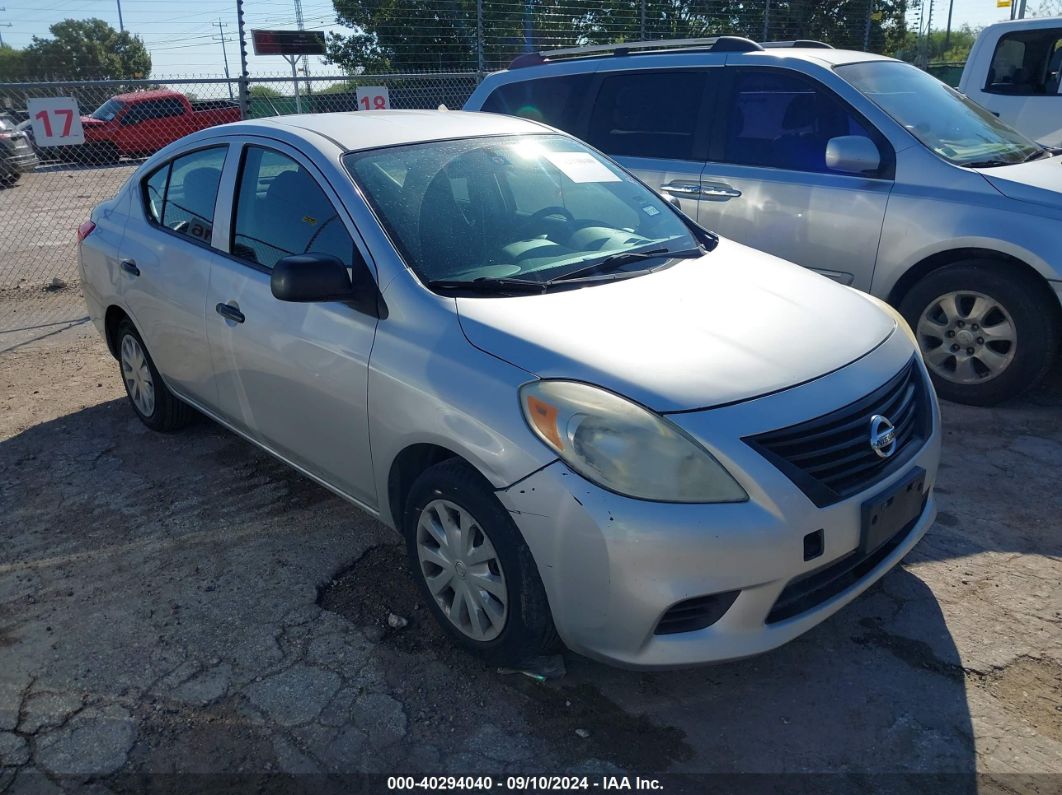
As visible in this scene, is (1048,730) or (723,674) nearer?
(1048,730)

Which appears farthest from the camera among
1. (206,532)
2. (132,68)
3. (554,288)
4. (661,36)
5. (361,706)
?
(132,68)

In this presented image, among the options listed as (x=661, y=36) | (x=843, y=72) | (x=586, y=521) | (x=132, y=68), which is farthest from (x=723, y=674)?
(x=132, y=68)

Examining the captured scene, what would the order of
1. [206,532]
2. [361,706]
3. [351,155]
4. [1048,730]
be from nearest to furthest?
[1048,730] < [361,706] < [351,155] < [206,532]

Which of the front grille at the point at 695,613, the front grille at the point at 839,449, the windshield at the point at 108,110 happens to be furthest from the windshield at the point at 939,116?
the windshield at the point at 108,110

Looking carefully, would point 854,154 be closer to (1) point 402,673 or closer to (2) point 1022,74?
(1) point 402,673

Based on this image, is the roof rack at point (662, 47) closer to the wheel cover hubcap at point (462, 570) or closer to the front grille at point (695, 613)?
the wheel cover hubcap at point (462, 570)

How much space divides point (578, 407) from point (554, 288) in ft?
2.31

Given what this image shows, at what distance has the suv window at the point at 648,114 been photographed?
571 centimetres

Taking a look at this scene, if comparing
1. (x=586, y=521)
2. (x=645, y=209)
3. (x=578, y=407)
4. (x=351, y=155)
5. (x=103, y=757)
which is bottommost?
(x=103, y=757)

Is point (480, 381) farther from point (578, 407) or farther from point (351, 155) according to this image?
point (351, 155)

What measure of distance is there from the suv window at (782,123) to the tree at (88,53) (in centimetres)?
4933

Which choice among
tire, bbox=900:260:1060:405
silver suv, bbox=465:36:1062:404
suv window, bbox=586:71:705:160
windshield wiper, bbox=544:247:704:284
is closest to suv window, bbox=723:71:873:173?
silver suv, bbox=465:36:1062:404

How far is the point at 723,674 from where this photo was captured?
9.37 ft

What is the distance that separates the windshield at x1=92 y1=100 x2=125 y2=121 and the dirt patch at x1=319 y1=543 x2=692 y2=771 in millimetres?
19383
